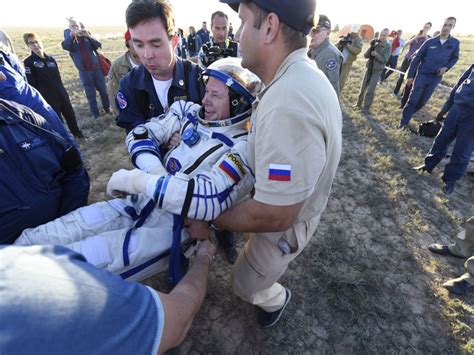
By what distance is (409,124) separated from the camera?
28.4 feet

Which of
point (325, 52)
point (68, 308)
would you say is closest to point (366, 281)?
point (68, 308)

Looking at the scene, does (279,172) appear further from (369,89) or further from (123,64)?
(369,89)

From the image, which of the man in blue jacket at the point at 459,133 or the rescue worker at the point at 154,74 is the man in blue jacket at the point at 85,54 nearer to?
the rescue worker at the point at 154,74

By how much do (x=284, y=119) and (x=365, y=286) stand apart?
3.02 meters

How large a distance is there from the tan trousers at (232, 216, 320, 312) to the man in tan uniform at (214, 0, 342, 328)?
0.47 m

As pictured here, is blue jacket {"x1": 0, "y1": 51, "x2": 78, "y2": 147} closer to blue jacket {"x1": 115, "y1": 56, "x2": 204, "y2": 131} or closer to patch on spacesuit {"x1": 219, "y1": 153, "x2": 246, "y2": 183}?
blue jacket {"x1": 115, "y1": 56, "x2": 204, "y2": 131}

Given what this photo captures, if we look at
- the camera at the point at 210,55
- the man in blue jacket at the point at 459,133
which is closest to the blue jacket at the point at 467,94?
the man in blue jacket at the point at 459,133

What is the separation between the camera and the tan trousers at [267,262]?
2084 mm

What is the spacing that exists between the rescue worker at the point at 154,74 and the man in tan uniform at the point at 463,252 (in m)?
3.97

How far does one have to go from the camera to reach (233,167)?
5.90ft

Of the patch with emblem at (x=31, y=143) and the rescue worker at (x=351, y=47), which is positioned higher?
the rescue worker at (x=351, y=47)

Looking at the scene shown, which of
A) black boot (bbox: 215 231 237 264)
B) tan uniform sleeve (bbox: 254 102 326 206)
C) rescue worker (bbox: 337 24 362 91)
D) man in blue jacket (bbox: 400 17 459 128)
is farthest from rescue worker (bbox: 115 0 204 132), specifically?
rescue worker (bbox: 337 24 362 91)

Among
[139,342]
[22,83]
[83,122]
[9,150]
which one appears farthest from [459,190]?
[83,122]

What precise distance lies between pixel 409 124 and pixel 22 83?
1001 cm
